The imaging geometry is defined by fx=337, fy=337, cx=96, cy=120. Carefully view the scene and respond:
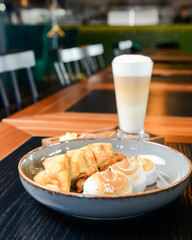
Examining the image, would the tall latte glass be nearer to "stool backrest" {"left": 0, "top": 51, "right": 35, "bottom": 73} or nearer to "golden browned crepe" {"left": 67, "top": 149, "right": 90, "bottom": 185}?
"golden browned crepe" {"left": 67, "top": 149, "right": 90, "bottom": 185}

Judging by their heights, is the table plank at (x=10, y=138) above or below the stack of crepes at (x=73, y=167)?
below

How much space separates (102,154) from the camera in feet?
1.47

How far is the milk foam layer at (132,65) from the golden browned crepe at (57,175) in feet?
0.86

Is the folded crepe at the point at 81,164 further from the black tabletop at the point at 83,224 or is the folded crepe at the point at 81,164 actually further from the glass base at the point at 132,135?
the glass base at the point at 132,135

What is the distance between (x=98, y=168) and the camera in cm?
45

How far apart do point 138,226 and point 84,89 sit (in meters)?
1.07

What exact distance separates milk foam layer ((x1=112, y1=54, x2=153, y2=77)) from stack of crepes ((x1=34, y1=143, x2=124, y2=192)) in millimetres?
205

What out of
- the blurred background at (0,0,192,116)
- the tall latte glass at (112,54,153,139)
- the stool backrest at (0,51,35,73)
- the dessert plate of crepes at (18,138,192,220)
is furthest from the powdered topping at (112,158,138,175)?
the blurred background at (0,0,192,116)

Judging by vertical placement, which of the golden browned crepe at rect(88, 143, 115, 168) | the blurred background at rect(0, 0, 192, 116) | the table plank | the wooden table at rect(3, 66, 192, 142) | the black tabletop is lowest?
the blurred background at rect(0, 0, 192, 116)

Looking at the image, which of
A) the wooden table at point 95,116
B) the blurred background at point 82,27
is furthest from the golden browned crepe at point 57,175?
the blurred background at point 82,27

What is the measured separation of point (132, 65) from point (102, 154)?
0.73 feet

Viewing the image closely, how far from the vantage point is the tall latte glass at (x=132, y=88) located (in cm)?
61

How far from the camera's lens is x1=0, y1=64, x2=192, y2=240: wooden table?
354 mm

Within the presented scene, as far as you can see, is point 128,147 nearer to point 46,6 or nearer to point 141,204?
point 141,204
